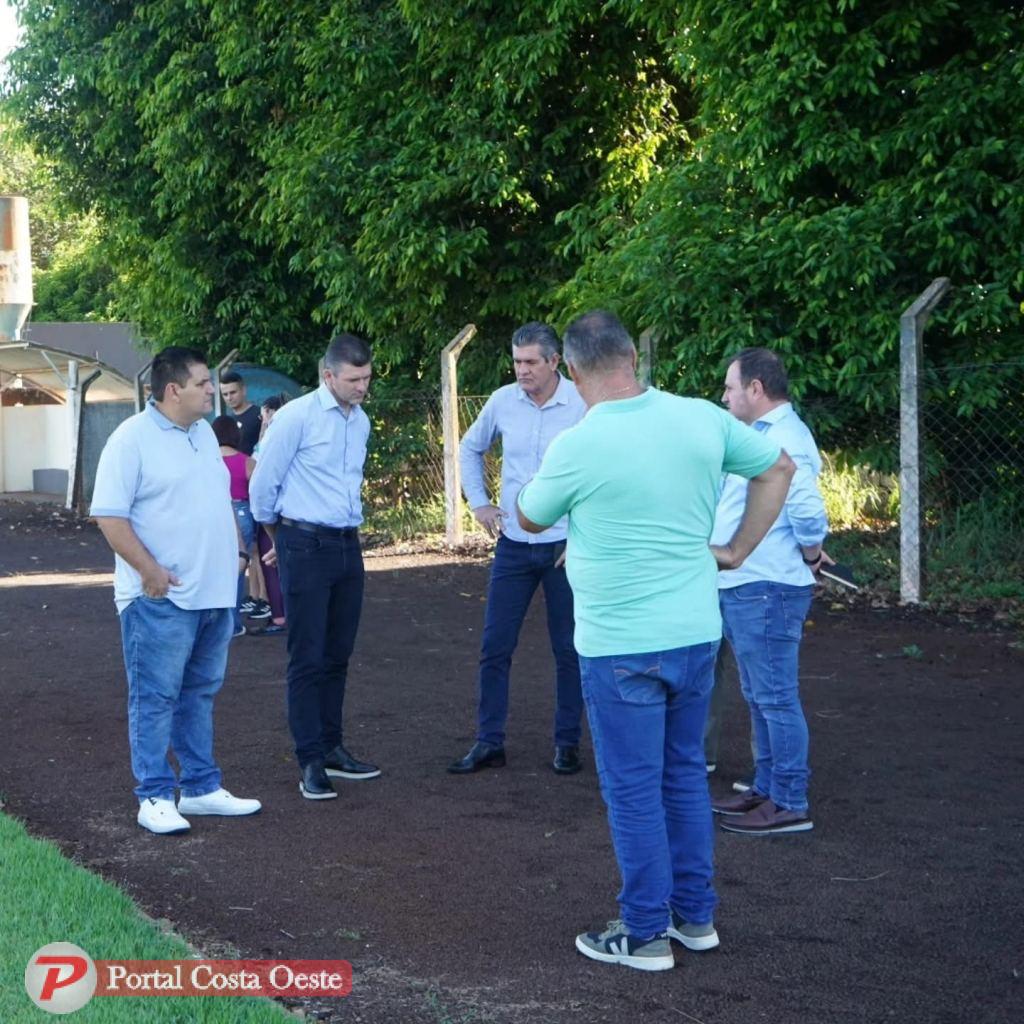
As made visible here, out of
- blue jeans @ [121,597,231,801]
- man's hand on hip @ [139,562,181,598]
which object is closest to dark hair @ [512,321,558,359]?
blue jeans @ [121,597,231,801]

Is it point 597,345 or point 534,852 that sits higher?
point 597,345

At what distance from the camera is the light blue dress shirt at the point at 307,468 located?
21.9 ft

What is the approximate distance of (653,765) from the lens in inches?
175

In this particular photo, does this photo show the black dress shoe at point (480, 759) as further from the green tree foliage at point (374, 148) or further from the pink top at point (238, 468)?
the green tree foliage at point (374, 148)

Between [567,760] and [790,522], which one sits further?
[567,760]

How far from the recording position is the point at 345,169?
17359mm

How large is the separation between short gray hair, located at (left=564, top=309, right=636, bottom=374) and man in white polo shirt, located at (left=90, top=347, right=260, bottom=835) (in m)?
1.99

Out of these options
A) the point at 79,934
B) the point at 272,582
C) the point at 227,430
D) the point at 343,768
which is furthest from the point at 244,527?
the point at 79,934

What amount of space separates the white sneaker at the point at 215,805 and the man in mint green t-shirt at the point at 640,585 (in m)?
2.16

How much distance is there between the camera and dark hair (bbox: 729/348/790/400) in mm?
5859

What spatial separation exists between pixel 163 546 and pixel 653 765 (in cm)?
245

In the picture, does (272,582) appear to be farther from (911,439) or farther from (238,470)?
(911,439)

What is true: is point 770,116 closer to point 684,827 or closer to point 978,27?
point 978,27

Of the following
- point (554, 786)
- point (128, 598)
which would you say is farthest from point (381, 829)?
point (128, 598)
